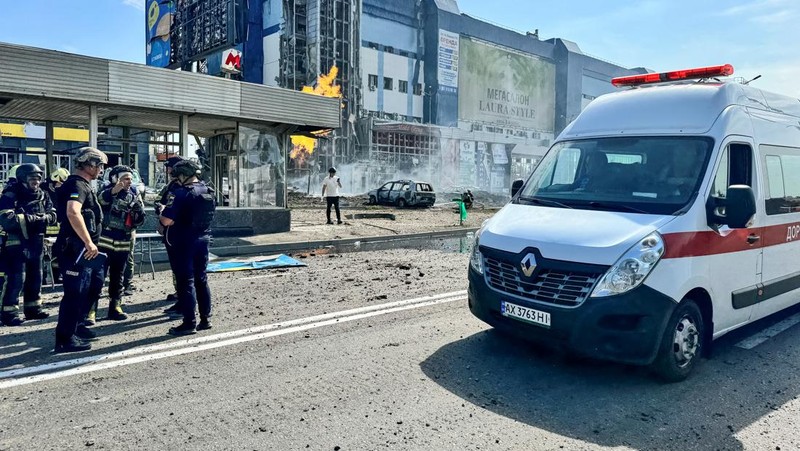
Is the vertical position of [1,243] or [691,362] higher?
[1,243]

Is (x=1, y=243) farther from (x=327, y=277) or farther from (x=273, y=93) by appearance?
(x=273, y=93)

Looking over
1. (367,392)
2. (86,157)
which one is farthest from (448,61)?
(367,392)

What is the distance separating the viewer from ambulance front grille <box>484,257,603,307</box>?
383cm

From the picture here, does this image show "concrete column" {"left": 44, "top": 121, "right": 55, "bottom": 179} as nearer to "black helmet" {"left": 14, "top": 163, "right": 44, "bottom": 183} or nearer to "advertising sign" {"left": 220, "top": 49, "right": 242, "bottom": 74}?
"black helmet" {"left": 14, "top": 163, "right": 44, "bottom": 183}

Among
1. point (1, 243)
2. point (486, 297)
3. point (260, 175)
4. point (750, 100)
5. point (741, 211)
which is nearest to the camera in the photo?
point (741, 211)

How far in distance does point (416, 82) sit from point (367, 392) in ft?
144

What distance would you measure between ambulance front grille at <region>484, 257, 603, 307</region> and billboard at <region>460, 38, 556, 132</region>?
150 ft

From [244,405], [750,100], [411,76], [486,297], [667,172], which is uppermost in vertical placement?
[411,76]

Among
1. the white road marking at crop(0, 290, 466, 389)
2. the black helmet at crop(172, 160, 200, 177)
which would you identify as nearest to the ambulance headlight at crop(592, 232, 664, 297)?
the white road marking at crop(0, 290, 466, 389)

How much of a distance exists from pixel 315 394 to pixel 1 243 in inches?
171

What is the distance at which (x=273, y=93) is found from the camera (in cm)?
1366

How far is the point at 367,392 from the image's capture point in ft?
12.7

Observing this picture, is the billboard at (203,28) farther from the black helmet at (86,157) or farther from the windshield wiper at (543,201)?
the windshield wiper at (543,201)

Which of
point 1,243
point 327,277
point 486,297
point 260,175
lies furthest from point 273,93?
point 486,297
